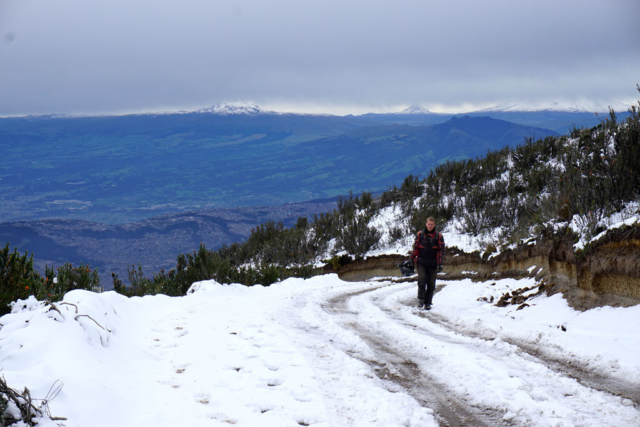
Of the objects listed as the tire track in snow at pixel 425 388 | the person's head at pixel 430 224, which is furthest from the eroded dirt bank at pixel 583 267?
the tire track in snow at pixel 425 388

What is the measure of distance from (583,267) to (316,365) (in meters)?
4.79

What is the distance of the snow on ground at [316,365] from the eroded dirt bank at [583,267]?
34 cm

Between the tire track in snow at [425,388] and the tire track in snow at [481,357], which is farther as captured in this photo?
the tire track in snow at [481,357]

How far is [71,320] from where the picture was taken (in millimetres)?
4625

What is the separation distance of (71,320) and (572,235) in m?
7.87

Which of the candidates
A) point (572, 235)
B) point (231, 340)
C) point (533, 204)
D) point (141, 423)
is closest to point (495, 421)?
point (141, 423)

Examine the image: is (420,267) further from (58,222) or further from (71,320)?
(58,222)

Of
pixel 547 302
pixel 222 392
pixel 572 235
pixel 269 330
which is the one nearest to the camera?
pixel 222 392

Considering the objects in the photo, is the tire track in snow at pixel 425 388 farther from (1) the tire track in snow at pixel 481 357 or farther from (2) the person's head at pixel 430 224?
(2) the person's head at pixel 430 224

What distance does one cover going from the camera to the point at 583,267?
6.69m

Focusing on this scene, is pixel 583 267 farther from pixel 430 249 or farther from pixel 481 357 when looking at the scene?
pixel 481 357

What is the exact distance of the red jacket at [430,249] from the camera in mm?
9141

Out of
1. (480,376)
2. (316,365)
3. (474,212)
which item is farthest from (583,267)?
(474,212)

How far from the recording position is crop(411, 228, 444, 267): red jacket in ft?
30.0
